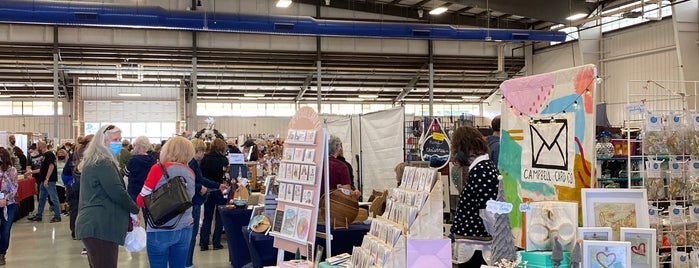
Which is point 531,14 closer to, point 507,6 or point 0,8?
Answer: point 507,6

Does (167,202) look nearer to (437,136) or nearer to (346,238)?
(346,238)

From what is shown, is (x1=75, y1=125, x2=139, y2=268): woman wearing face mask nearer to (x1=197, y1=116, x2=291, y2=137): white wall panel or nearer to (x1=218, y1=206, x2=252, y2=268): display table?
(x1=218, y1=206, x2=252, y2=268): display table

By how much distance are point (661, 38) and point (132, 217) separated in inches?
541

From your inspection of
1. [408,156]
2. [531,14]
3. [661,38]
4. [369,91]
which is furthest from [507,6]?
[369,91]

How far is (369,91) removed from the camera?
21.3m

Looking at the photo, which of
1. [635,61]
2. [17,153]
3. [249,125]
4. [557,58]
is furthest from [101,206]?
[249,125]

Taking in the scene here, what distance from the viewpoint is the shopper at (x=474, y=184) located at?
340cm

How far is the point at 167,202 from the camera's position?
164 inches

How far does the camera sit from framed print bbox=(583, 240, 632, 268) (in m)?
2.23

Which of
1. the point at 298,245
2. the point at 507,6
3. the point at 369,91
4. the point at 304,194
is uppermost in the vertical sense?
the point at 507,6

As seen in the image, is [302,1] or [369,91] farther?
[369,91]

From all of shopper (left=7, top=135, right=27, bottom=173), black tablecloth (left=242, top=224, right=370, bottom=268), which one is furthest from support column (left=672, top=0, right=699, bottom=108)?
shopper (left=7, top=135, right=27, bottom=173)

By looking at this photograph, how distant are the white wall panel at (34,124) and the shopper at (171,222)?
59.3 ft

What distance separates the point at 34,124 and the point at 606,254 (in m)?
22.1
